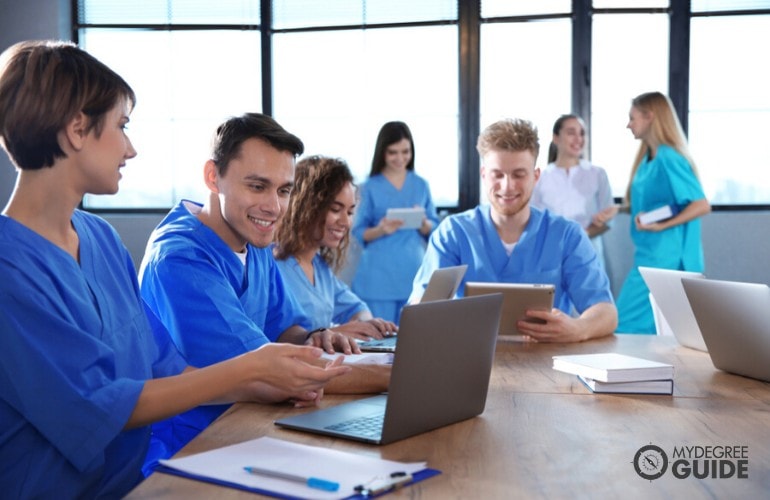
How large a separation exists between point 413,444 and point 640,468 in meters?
0.31

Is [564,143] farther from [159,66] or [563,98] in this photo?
[159,66]

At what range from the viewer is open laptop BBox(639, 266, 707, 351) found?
2.02 metres

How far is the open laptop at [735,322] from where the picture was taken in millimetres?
1636

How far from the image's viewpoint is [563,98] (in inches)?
198

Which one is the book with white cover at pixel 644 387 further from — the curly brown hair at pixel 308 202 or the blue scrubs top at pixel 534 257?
the curly brown hair at pixel 308 202

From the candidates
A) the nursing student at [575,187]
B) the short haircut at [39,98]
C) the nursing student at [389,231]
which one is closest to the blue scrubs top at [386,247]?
the nursing student at [389,231]

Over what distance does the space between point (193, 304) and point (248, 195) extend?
298 millimetres

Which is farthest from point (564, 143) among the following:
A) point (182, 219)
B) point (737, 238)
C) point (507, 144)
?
point (182, 219)

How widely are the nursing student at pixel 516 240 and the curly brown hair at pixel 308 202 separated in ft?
1.23

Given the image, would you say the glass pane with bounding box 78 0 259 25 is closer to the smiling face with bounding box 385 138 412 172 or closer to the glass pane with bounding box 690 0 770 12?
the smiling face with bounding box 385 138 412 172

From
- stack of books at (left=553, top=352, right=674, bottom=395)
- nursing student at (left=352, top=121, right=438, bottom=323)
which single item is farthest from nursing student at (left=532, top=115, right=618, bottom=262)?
stack of books at (left=553, top=352, right=674, bottom=395)

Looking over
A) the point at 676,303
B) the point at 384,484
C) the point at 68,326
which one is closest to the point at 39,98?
the point at 68,326

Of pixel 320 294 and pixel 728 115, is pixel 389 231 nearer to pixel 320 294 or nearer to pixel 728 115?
pixel 320 294

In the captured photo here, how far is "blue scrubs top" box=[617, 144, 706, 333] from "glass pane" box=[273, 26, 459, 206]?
53.2 inches
